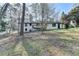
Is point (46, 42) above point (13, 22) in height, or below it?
below

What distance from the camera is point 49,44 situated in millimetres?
1400

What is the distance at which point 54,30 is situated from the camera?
4.62ft

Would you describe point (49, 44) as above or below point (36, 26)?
below

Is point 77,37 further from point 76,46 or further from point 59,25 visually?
point 59,25

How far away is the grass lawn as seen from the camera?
4.55ft

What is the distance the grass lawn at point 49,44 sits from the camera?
4.55 ft

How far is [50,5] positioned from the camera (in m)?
1.41

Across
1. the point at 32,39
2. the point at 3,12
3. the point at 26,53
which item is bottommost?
the point at 26,53

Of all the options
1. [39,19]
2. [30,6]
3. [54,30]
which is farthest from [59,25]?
[30,6]

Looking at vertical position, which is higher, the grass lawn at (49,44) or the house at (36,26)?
the house at (36,26)

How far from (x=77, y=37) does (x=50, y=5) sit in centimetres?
35

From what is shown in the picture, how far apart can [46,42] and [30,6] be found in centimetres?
33

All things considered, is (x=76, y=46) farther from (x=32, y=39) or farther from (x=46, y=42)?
(x=32, y=39)

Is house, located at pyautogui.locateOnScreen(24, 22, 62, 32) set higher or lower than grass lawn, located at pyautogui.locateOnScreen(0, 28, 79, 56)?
higher
